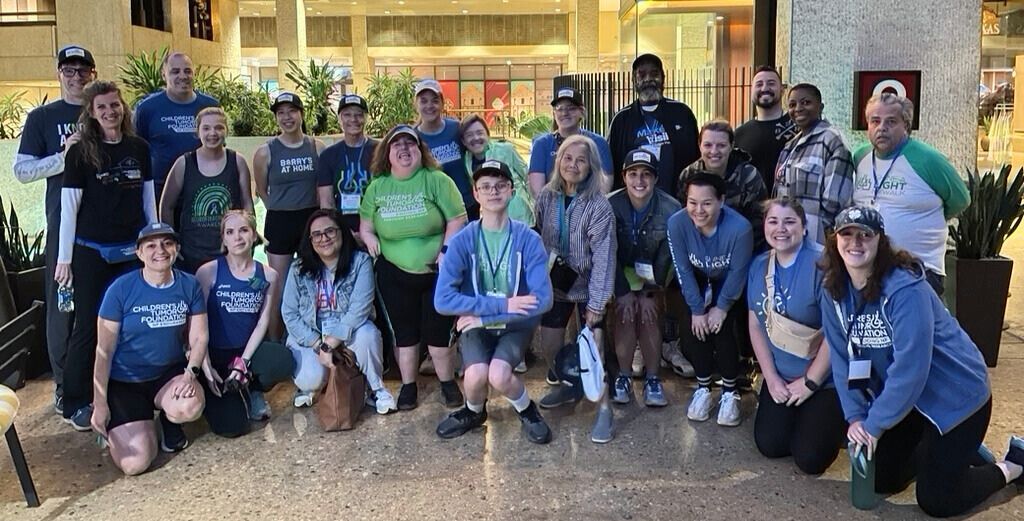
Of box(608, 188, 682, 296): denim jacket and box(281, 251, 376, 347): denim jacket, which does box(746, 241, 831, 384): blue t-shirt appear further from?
box(281, 251, 376, 347): denim jacket

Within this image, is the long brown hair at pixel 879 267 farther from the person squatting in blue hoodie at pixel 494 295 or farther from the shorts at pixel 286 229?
the shorts at pixel 286 229

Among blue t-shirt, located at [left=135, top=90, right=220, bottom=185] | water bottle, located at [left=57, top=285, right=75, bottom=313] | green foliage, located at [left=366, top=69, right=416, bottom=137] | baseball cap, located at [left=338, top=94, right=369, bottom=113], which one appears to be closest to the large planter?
baseball cap, located at [left=338, top=94, right=369, bottom=113]

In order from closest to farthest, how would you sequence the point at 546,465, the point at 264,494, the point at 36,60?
the point at 264,494 < the point at 546,465 < the point at 36,60

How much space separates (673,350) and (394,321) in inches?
71.7

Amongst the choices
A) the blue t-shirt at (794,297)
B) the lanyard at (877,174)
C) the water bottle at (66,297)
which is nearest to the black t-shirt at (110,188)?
the water bottle at (66,297)

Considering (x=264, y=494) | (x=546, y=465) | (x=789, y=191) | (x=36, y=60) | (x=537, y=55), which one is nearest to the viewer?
(x=264, y=494)

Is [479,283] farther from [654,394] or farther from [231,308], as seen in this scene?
[231,308]

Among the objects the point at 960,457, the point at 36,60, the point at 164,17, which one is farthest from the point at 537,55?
the point at 960,457

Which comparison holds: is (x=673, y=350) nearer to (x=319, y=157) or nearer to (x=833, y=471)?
(x=833, y=471)

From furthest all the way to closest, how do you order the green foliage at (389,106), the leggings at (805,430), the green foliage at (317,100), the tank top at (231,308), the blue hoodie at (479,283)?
the green foliage at (389,106)
the green foliage at (317,100)
the tank top at (231,308)
the blue hoodie at (479,283)
the leggings at (805,430)

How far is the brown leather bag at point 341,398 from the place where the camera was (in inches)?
176

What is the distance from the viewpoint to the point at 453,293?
4.22m

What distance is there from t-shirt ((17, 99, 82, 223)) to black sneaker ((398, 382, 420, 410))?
217 centimetres

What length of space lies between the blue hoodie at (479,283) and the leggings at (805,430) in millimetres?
1200
